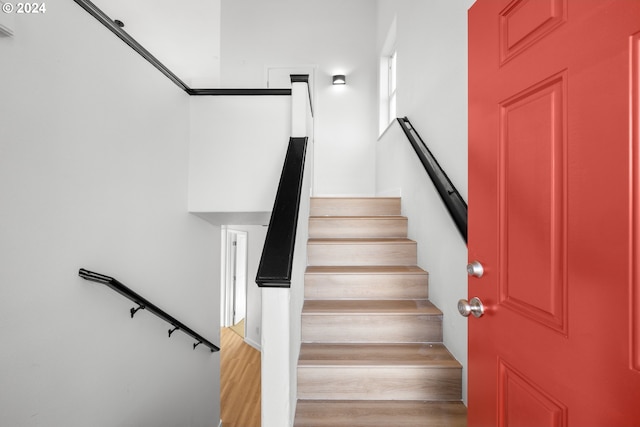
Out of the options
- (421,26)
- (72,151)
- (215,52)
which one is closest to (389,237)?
(421,26)

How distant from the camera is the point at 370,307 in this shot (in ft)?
6.61

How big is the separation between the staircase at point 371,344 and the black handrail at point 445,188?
64 centimetres

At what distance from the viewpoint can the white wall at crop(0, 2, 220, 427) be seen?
134 centimetres

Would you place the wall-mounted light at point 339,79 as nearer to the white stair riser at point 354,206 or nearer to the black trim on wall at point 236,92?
the black trim on wall at point 236,92

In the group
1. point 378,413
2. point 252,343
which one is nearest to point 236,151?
point 378,413

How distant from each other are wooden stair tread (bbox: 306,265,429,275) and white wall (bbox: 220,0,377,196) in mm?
2867

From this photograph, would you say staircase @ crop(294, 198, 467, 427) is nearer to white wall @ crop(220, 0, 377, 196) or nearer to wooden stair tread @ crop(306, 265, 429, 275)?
wooden stair tread @ crop(306, 265, 429, 275)

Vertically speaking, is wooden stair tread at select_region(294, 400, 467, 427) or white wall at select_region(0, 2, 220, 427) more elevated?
white wall at select_region(0, 2, 220, 427)

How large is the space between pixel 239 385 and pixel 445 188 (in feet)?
14.5

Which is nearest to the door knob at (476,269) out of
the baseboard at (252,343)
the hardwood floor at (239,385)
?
the hardwood floor at (239,385)

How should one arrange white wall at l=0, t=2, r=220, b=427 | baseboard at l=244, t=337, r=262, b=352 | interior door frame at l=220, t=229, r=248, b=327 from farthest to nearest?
interior door frame at l=220, t=229, r=248, b=327, baseboard at l=244, t=337, r=262, b=352, white wall at l=0, t=2, r=220, b=427

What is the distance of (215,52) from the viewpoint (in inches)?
160

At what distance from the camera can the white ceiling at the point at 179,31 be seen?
9.57ft

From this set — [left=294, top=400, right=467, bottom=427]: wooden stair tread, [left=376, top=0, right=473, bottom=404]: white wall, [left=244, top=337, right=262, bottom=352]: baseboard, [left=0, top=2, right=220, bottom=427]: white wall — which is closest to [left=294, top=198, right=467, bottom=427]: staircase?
[left=294, top=400, right=467, bottom=427]: wooden stair tread
